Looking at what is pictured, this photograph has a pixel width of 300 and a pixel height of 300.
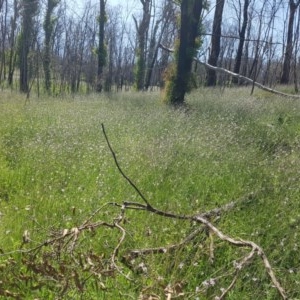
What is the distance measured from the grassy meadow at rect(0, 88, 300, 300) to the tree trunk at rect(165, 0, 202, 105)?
616 centimetres

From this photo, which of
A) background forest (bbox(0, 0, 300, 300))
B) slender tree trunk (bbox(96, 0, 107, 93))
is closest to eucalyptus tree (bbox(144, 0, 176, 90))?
slender tree trunk (bbox(96, 0, 107, 93))

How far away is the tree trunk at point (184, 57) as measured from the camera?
13.1 metres

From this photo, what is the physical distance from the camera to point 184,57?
Answer: 43.9ft

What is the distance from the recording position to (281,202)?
3.20m

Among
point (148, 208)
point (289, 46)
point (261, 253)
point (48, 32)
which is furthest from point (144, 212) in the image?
point (48, 32)

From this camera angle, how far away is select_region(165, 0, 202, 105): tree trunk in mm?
13070

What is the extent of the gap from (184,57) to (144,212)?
11134mm

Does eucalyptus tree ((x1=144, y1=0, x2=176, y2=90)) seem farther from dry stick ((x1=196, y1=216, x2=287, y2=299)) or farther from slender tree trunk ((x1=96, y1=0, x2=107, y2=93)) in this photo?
dry stick ((x1=196, y1=216, x2=287, y2=299))

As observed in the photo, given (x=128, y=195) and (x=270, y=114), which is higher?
(x=270, y=114)

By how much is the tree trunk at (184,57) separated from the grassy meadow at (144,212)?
6.16m

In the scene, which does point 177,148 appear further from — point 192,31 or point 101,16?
point 101,16

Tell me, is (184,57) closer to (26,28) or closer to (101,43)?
(101,43)

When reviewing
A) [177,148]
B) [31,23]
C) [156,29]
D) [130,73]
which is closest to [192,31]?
[177,148]

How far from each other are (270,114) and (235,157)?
458 cm
